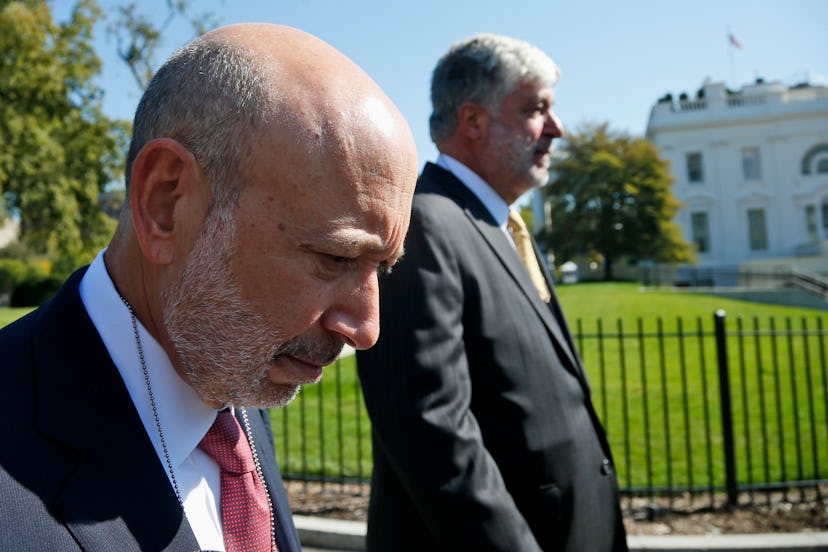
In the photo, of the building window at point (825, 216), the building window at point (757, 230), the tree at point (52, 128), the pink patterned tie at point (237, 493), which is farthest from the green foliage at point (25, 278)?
the building window at point (825, 216)

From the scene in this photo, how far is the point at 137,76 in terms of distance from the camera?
15.7 m

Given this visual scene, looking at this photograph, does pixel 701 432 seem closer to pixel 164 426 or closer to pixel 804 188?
pixel 164 426

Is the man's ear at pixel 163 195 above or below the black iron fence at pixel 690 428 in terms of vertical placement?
above

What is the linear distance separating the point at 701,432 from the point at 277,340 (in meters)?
7.30

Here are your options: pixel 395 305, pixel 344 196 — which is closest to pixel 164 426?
pixel 344 196

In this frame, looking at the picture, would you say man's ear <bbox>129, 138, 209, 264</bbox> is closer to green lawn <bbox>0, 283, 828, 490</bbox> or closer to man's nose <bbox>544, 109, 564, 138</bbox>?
man's nose <bbox>544, 109, 564, 138</bbox>

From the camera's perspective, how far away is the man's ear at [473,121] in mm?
2811

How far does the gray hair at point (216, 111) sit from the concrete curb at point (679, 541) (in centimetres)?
444

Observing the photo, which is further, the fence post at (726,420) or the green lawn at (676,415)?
the green lawn at (676,415)

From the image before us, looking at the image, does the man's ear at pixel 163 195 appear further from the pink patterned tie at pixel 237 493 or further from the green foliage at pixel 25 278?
the green foliage at pixel 25 278

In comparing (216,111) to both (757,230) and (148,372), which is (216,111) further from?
(757,230)

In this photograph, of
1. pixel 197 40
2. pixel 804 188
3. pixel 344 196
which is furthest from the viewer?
pixel 804 188

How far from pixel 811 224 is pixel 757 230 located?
177 inches

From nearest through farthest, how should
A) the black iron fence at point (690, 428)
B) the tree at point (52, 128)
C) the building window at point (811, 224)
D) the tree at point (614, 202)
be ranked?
the black iron fence at point (690, 428)
the tree at point (52, 128)
the tree at point (614, 202)
the building window at point (811, 224)
